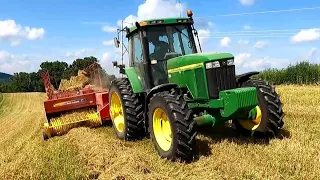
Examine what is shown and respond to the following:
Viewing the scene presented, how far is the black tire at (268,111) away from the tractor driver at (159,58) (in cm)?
162

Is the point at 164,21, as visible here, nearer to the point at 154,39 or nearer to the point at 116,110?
the point at 154,39

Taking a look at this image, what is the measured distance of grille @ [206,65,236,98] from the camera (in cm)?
600

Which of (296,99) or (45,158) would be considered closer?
(45,158)

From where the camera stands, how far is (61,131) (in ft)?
30.3

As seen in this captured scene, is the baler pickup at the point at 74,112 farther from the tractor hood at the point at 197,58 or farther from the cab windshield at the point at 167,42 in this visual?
the tractor hood at the point at 197,58

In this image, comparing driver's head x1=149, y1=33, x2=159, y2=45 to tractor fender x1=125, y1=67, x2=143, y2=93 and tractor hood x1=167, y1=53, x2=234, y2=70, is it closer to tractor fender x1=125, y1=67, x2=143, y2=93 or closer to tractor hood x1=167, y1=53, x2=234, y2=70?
tractor hood x1=167, y1=53, x2=234, y2=70

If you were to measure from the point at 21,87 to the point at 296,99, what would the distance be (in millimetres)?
81819

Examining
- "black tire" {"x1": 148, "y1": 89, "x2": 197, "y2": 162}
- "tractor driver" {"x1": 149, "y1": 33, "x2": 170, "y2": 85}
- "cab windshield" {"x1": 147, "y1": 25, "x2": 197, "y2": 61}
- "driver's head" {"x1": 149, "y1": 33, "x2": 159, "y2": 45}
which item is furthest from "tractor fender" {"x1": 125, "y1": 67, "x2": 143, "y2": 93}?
"black tire" {"x1": 148, "y1": 89, "x2": 197, "y2": 162}

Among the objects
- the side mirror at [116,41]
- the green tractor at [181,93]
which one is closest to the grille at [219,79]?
the green tractor at [181,93]

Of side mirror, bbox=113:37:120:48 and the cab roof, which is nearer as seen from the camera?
the cab roof

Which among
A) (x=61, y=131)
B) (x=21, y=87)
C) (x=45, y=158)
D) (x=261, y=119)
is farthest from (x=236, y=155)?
(x=21, y=87)

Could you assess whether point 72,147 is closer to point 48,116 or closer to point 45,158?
point 45,158

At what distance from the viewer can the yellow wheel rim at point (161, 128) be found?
6.05 metres

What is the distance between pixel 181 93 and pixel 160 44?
1.48 meters
